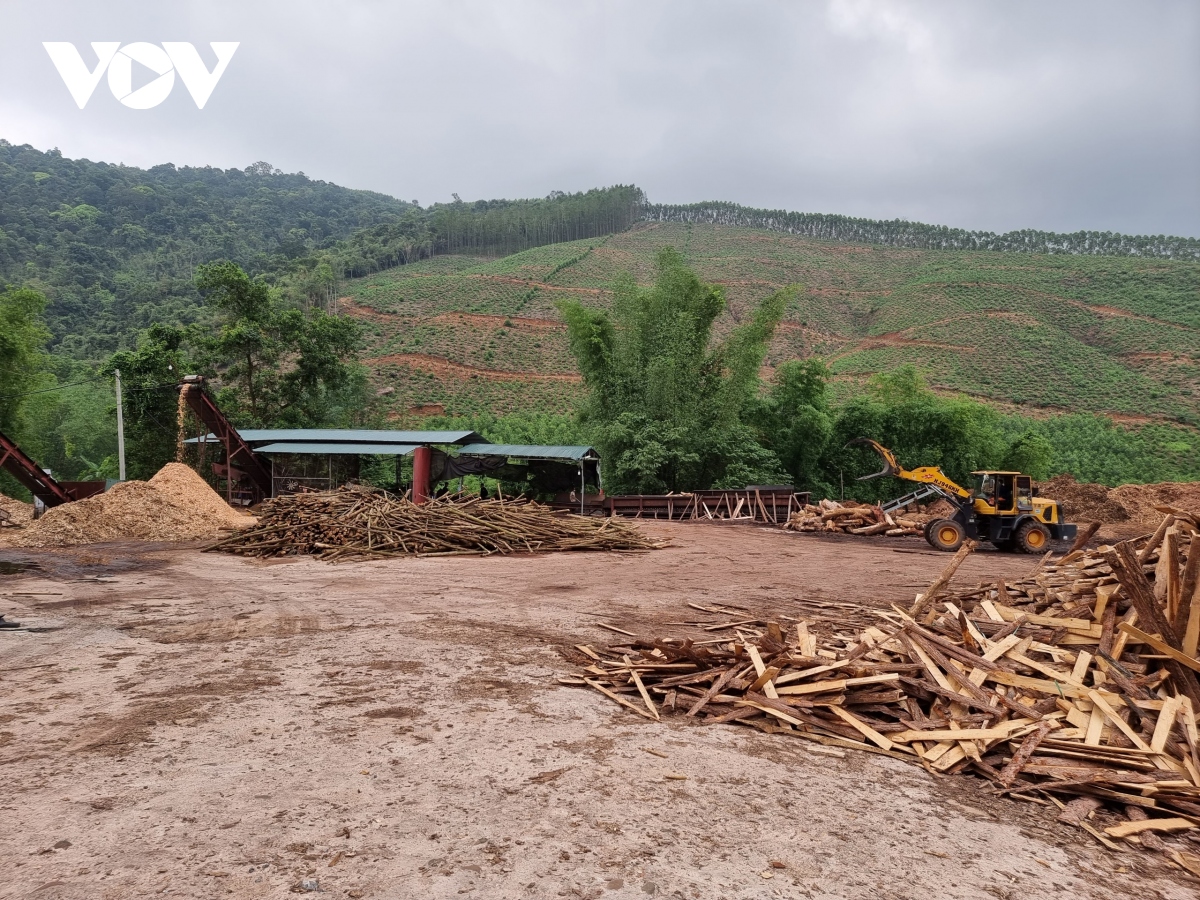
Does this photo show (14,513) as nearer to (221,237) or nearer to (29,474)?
(29,474)

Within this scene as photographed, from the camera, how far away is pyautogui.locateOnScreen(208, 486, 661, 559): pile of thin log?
14680 mm

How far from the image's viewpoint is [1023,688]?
16.3 feet

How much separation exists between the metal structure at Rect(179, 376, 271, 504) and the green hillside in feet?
66.6

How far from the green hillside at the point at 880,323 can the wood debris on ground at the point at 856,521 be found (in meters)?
28.3

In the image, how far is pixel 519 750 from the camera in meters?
4.27

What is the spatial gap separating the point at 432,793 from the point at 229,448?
22.4m

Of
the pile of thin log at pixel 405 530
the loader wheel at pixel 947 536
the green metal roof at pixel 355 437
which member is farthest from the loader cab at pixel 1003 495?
the green metal roof at pixel 355 437

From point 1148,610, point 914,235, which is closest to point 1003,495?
point 1148,610

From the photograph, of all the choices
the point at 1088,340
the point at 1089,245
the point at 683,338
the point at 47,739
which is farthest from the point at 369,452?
the point at 1089,245

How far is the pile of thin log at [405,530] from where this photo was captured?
1468 cm

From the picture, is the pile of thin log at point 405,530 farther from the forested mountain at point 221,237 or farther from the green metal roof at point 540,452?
the forested mountain at point 221,237

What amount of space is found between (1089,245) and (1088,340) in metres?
36.6

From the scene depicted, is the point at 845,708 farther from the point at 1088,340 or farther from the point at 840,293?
the point at 840,293

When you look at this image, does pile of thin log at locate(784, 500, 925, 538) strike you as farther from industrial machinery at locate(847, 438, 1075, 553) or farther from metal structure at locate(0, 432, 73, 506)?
metal structure at locate(0, 432, 73, 506)
